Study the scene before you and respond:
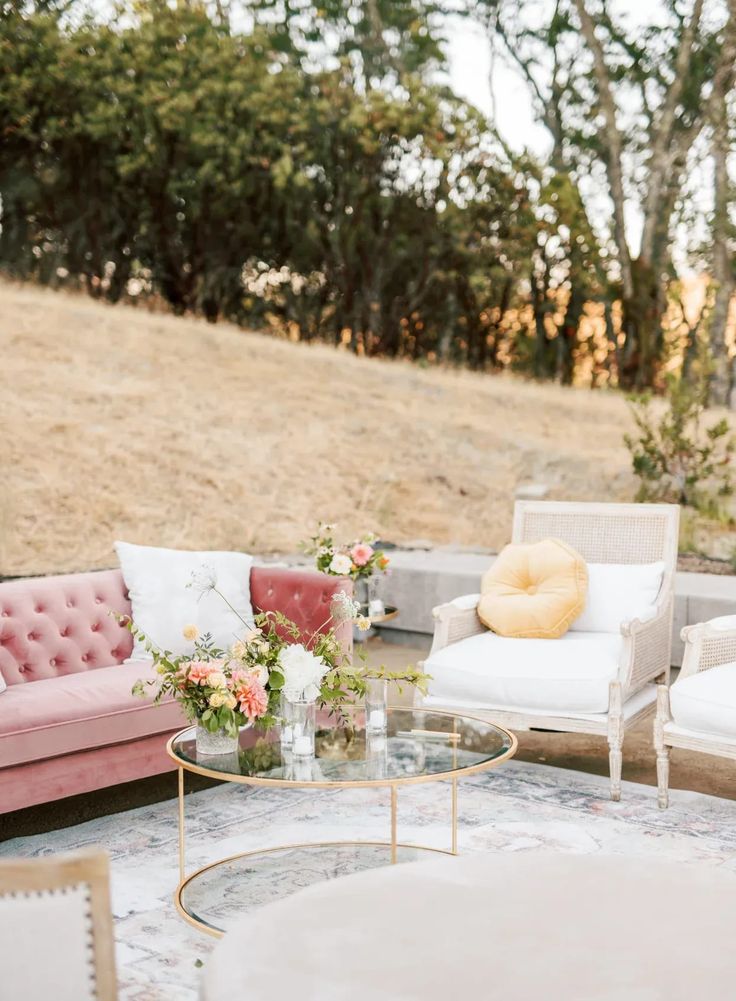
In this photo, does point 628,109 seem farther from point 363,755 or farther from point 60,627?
point 363,755

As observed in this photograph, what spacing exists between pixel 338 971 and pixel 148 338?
32.2 ft

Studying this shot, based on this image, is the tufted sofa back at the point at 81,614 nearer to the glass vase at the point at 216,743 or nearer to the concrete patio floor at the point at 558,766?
the concrete patio floor at the point at 558,766

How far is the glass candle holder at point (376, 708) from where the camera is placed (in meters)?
3.16

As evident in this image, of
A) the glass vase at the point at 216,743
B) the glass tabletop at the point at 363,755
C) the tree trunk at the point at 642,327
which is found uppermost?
the tree trunk at the point at 642,327

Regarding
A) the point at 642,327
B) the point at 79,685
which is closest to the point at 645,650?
the point at 79,685

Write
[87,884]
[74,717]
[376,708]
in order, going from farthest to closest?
[74,717]
[376,708]
[87,884]

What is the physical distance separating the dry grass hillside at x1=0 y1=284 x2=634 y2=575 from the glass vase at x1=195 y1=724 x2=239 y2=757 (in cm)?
571

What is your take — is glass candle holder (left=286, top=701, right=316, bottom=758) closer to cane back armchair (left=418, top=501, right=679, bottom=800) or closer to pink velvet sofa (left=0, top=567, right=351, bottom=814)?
pink velvet sofa (left=0, top=567, right=351, bottom=814)

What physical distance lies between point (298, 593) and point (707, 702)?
1.63 metres

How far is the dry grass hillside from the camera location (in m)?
9.20

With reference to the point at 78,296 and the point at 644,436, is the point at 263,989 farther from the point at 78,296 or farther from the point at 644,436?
the point at 78,296

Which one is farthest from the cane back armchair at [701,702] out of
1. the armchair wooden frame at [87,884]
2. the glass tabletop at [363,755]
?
the armchair wooden frame at [87,884]

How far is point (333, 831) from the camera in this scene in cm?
352

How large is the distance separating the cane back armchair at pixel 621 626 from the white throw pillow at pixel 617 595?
0.05 m
